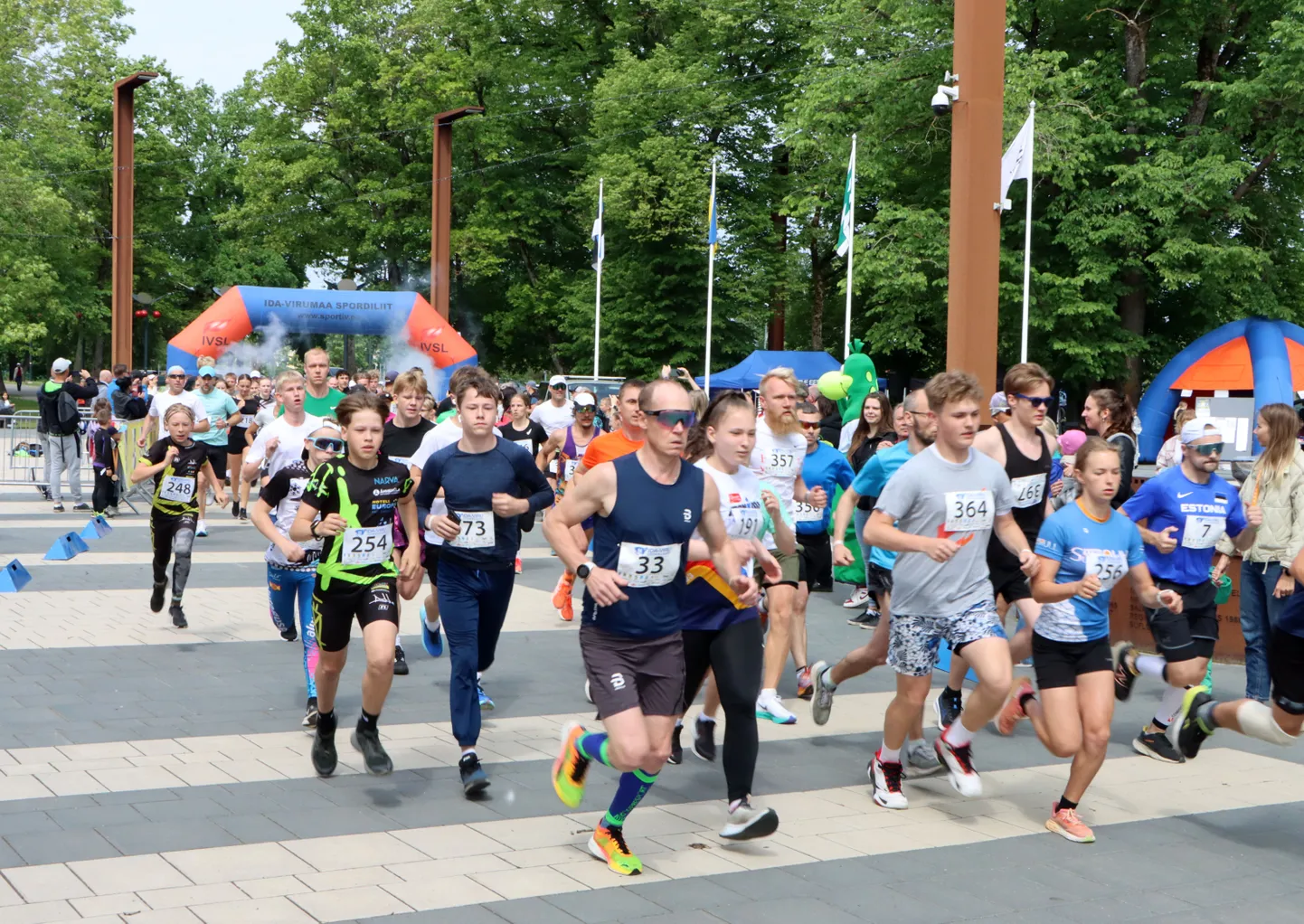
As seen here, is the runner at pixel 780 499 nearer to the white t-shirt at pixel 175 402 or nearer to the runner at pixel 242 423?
the white t-shirt at pixel 175 402

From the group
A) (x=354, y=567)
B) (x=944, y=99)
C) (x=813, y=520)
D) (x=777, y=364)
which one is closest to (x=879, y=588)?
(x=813, y=520)

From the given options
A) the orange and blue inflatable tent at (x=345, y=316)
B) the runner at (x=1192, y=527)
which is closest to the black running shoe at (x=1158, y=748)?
the runner at (x=1192, y=527)

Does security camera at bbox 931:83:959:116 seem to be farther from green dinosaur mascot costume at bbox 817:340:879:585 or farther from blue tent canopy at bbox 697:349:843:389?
blue tent canopy at bbox 697:349:843:389

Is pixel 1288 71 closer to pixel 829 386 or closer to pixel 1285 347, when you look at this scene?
pixel 1285 347

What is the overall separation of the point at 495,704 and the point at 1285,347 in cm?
1991

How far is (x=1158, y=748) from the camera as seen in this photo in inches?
293

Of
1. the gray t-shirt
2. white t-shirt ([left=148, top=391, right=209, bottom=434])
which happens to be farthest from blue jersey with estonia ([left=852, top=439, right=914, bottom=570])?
white t-shirt ([left=148, top=391, right=209, bottom=434])

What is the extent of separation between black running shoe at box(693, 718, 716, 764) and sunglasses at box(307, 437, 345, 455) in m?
2.26

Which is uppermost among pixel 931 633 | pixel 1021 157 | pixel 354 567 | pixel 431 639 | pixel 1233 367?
pixel 1021 157

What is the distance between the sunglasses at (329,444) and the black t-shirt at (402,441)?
1531 mm

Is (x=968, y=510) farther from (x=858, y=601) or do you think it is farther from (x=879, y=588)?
(x=858, y=601)

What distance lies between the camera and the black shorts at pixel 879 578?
8.01 m

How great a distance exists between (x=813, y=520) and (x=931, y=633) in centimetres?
278

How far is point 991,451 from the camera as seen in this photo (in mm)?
7203
